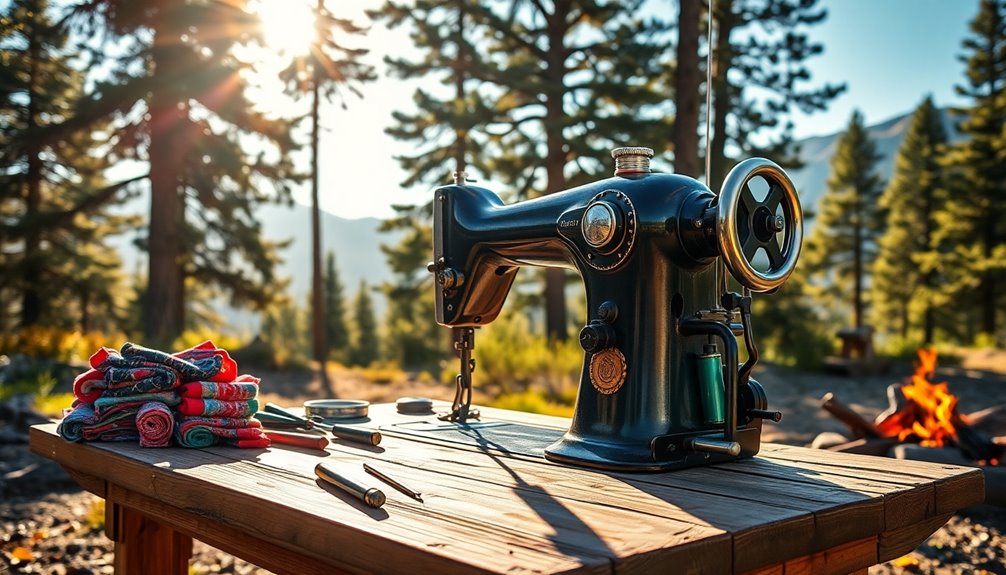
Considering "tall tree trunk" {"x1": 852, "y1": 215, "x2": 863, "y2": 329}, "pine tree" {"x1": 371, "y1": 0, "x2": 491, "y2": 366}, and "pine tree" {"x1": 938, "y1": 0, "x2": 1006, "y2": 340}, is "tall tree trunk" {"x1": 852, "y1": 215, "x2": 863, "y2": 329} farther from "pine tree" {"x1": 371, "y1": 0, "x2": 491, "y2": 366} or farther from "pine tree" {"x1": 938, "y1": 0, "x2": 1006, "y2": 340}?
"pine tree" {"x1": 371, "y1": 0, "x2": 491, "y2": 366}

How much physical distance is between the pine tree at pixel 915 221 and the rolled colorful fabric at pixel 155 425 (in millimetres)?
23074

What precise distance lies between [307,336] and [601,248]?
50769 mm

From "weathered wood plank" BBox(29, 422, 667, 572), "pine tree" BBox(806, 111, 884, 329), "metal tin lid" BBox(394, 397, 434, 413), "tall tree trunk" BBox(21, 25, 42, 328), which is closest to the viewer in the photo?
"weathered wood plank" BBox(29, 422, 667, 572)

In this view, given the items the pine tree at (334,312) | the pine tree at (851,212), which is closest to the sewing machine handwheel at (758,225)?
the pine tree at (851,212)

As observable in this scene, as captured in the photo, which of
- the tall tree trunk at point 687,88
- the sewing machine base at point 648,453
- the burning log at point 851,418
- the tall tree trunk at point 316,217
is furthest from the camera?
the tall tree trunk at point 316,217

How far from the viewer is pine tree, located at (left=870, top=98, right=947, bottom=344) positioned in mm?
23031

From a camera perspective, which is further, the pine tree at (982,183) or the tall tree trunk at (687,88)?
the pine tree at (982,183)

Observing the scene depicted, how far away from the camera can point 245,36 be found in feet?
37.0

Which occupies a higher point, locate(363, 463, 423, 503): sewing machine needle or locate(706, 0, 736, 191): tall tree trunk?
locate(706, 0, 736, 191): tall tree trunk

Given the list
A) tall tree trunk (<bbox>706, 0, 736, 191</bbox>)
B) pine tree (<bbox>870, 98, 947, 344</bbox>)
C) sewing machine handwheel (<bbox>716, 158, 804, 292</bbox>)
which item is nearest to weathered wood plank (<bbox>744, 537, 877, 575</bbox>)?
sewing machine handwheel (<bbox>716, 158, 804, 292</bbox>)

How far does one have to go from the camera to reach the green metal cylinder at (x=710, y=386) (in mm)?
1475

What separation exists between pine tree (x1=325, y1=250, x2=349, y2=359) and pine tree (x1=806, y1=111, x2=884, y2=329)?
17.6m

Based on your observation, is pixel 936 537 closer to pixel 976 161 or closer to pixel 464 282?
pixel 464 282

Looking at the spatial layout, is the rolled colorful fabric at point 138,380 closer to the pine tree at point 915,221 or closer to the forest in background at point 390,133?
the forest in background at point 390,133
